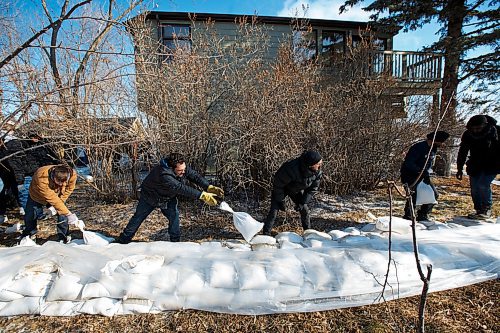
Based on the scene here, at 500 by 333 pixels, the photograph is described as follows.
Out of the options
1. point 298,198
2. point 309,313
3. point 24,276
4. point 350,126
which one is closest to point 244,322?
point 309,313

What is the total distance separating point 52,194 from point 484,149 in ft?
17.9

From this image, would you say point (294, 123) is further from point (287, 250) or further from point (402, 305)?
point (402, 305)

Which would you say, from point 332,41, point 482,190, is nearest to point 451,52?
point 482,190

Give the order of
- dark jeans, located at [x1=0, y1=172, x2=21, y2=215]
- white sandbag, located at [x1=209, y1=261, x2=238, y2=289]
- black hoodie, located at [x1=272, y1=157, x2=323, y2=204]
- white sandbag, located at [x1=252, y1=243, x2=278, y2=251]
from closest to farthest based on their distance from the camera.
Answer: white sandbag, located at [x1=209, y1=261, x2=238, y2=289]
white sandbag, located at [x1=252, y1=243, x2=278, y2=251]
black hoodie, located at [x1=272, y1=157, x2=323, y2=204]
dark jeans, located at [x1=0, y1=172, x2=21, y2=215]

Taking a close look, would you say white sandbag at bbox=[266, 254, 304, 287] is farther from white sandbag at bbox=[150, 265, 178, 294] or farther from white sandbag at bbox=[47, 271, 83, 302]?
white sandbag at bbox=[47, 271, 83, 302]

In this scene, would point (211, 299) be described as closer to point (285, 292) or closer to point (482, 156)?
point (285, 292)

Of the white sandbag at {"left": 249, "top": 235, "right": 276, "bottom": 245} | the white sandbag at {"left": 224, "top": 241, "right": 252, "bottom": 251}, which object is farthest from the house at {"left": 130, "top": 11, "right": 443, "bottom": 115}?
the white sandbag at {"left": 224, "top": 241, "right": 252, "bottom": 251}

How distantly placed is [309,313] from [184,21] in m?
10.2

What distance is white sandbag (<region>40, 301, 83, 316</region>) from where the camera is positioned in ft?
7.28

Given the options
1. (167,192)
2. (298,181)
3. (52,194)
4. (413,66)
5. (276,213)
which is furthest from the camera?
(413,66)

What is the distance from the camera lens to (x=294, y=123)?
17.2ft

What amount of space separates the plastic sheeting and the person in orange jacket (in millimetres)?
674

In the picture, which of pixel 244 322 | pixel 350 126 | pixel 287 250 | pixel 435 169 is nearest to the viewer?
pixel 244 322

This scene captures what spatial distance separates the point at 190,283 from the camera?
2334 mm
